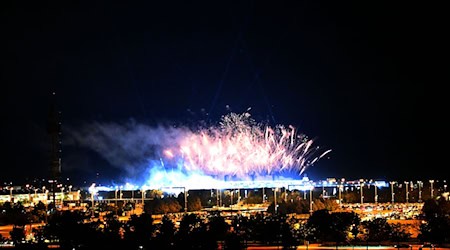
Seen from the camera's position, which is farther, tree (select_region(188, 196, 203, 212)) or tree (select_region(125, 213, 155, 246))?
tree (select_region(188, 196, 203, 212))

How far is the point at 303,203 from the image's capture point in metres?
39.5

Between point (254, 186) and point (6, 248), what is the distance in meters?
31.2

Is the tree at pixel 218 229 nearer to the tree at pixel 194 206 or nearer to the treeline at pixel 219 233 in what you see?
the treeline at pixel 219 233

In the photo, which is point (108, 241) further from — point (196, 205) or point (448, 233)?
point (196, 205)

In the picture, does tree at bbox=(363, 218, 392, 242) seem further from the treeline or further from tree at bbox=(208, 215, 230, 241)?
tree at bbox=(208, 215, 230, 241)

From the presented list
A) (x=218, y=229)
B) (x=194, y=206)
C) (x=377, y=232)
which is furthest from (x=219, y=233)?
(x=194, y=206)

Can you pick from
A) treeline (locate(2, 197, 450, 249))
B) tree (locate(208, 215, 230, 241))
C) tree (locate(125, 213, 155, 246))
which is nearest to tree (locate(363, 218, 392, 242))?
treeline (locate(2, 197, 450, 249))

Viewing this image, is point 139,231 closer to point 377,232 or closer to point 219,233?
point 219,233

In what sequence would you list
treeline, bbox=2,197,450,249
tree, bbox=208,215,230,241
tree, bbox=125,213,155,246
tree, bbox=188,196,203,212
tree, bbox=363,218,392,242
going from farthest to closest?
tree, bbox=188,196,203,212 < tree, bbox=363,218,392,242 < tree, bbox=208,215,230,241 < tree, bbox=125,213,155,246 < treeline, bbox=2,197,450,249

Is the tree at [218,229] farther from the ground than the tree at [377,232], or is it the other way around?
the tree at [218,229]

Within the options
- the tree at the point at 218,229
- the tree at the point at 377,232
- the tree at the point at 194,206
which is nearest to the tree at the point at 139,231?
the tree at the point at 218,229

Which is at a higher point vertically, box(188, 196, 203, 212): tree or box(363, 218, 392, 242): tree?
box(188, 196, 203, 212): tree

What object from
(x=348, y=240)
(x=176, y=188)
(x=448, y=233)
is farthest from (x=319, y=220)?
(x=176, y=188)

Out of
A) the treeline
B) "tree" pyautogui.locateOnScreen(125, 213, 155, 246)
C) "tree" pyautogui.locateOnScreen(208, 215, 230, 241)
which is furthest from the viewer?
"tree" pyautogui.locateOnScreen(208, 215, 230, 241)
